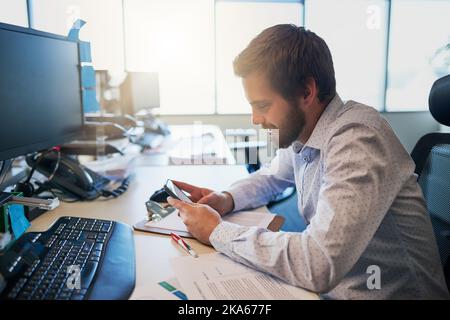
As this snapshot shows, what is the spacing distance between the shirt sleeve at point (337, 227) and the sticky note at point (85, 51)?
0.95 m

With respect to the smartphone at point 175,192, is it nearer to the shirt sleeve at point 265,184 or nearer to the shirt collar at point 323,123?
the shirt sleeve at point 265,184

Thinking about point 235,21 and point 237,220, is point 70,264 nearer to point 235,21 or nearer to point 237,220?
point 237,220

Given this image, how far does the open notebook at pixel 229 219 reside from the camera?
3.00 feet

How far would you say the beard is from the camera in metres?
0.95

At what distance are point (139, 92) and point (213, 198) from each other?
5.85 ft

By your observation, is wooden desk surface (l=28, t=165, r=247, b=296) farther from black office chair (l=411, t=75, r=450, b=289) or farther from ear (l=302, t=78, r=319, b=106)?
black office chair (l=411, t=75, r=450, b=289)

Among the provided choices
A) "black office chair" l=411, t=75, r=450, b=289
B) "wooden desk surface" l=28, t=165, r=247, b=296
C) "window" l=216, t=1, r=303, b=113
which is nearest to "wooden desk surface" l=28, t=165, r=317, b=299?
"wooden desk surface" l=28, t=165, r=247, b=296

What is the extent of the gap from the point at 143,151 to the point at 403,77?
6.80 feet

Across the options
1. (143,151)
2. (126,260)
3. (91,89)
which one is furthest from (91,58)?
(126,260)

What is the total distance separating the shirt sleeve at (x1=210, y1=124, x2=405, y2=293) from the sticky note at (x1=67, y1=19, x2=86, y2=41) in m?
0.95

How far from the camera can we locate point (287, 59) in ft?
2.95

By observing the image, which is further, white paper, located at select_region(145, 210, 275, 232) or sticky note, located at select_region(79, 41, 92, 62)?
sticky note, located at select_region(79, 41, 92, 62)

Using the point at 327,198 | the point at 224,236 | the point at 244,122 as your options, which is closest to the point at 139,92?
the point at 244,122

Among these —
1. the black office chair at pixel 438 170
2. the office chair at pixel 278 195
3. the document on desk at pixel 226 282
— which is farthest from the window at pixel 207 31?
the document on desk at pixel 226 282
